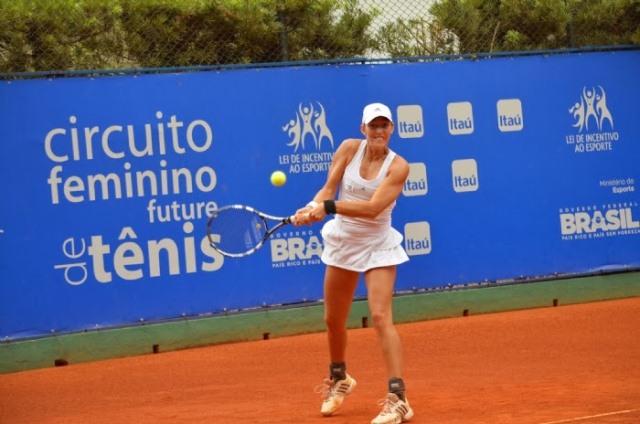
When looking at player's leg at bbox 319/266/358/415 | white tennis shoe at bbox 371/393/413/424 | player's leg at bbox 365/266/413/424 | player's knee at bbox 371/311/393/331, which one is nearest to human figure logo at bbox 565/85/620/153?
player's leg at bbox 319/266/358/415

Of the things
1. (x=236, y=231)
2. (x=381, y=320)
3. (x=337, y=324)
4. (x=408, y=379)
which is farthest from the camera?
(x=408, y=379)

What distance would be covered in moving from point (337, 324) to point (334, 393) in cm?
43

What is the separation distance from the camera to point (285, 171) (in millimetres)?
11797

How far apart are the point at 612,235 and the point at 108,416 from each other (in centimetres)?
698

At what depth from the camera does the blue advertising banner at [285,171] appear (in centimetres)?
1085

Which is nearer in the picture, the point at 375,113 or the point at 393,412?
the point at 393,412

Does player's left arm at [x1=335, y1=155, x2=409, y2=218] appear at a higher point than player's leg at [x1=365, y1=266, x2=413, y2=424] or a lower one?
higher

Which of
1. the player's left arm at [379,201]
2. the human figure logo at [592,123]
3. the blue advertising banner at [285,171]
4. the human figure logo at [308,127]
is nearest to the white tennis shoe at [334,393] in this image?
the player's left arm at [379,201]

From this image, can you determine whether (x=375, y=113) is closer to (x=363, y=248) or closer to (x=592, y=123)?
(x=363, y=248)

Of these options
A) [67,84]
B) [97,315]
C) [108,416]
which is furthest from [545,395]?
[67,84]

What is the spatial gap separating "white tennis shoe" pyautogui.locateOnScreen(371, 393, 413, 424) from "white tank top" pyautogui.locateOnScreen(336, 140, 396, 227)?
108cm

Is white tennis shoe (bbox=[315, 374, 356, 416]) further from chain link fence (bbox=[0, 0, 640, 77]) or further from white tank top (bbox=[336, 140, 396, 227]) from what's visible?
chain link fence (bbox=[0, 0, 640, 77])

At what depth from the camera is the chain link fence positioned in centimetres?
1133

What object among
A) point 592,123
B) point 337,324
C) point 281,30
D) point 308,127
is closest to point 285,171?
point 308,127
